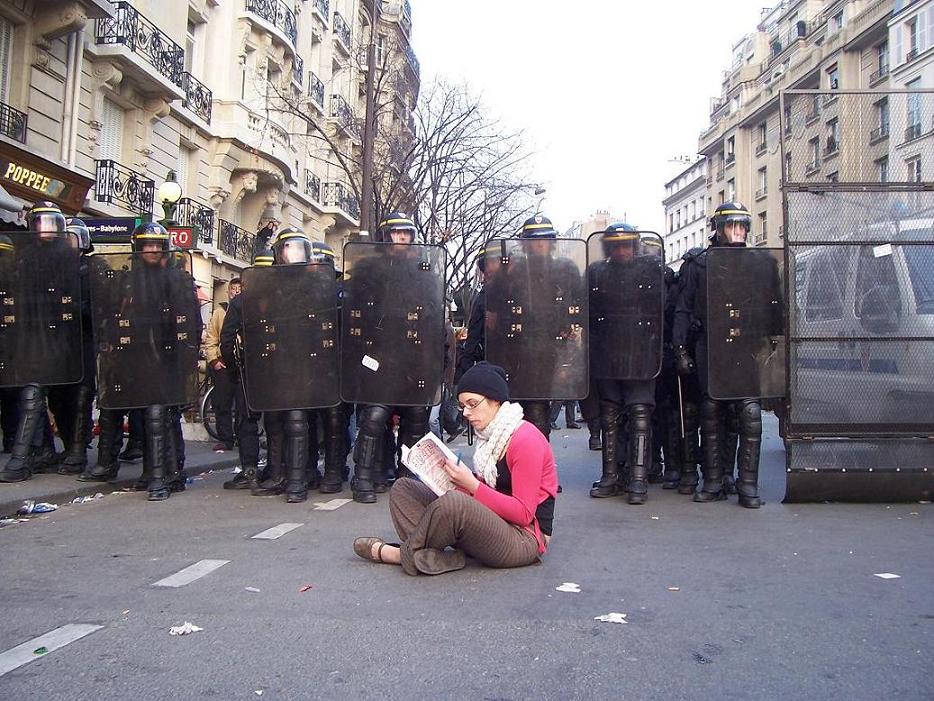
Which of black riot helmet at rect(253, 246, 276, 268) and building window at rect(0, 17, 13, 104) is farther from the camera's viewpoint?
building window at rect(0, 17, 13, 104)

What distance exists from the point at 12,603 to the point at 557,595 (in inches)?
97.6

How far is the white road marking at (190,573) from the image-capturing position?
438cm

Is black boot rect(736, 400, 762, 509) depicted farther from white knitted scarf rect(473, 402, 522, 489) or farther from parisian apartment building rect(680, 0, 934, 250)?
white knitted scarf rect(473, 402, 522, 489)

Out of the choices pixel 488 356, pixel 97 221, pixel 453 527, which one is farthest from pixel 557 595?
pixel 97 221

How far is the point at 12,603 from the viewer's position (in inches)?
158

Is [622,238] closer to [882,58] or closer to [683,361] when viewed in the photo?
[683,361]

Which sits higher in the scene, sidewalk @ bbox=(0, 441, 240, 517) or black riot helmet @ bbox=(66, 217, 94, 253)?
black riot helmet @ bbox=(66, 217, 94, 253)

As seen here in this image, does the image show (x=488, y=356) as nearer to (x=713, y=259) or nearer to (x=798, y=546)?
(x=713, y=259)

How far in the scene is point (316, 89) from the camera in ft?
103

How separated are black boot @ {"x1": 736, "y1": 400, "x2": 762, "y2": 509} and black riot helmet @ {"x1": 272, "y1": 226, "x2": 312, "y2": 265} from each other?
12.1 ft

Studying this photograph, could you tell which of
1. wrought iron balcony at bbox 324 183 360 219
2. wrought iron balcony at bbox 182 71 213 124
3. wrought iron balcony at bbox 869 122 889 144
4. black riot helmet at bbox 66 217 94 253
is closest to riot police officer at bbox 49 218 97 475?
black riot helmet at bbox 66 217 94 253

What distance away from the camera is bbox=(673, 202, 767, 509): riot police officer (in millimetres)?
6758

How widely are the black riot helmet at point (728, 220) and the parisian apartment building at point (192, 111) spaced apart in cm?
692

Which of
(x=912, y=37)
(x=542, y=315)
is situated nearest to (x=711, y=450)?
(x=542, y=315)
